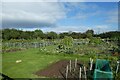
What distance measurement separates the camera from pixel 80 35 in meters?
78.8

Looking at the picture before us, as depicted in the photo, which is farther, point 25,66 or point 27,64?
point 27,64

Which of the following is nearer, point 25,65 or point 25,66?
point 25,66

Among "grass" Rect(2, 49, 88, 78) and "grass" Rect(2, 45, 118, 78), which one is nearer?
"grass" Rect(2, 49, 88, 78)

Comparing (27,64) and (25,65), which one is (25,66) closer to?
(25,65)

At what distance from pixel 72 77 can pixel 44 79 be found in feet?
6.03

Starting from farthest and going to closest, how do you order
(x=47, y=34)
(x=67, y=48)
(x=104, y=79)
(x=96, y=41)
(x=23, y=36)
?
(x=47, y=34) → (x=23, y=36) → (x=96, y=41) → (x=67, y=48) → (x=104, y=79)

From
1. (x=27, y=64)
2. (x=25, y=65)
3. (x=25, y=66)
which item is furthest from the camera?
(x=27, y=64)

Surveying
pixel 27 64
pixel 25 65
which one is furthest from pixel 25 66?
pixel 27 64

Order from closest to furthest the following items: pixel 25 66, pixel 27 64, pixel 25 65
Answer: pixel 25 66, pixel 25 65, pixel 27 64

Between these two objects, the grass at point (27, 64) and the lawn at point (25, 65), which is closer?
the lawn at point (25, 65)

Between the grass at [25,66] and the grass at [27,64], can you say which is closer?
the grass at [25,66]

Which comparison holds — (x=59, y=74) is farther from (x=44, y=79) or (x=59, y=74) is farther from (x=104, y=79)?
(x=104, y=79)

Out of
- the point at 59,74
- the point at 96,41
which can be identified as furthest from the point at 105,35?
the point at 59,74

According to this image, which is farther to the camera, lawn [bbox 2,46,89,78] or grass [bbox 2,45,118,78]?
grass [bbox 2,45,118,78]
